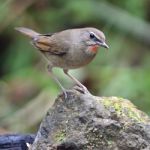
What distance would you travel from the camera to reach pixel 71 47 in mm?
6758

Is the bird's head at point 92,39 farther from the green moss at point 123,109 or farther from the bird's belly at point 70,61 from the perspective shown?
the green moss at point 123,109

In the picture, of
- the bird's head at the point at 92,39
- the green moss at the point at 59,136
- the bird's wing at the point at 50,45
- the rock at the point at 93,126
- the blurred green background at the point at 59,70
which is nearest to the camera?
the rock at the point at 93,126

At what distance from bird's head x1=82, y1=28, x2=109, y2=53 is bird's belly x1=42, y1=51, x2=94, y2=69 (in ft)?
0.36

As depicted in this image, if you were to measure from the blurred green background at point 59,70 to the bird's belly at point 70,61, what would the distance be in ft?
8.08

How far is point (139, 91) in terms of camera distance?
30.4ft

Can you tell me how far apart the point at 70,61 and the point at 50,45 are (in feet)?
1.03

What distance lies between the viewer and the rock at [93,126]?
5.30 m

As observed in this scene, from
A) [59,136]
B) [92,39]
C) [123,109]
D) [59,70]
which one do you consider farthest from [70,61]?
[59,70]

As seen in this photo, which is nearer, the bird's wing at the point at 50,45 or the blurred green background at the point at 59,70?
the bird's wing at the point at 50,45

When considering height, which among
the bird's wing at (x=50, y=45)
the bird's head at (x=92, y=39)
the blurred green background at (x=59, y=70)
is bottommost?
the blurred green background at (x=59, y=70)

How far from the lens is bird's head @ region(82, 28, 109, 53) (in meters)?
6.54

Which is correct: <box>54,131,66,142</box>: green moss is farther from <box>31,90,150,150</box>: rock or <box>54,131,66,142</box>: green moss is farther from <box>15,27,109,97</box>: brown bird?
<box>15,27,109,97</box>: brown bird

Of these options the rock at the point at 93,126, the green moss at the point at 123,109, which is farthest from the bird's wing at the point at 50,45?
the green moss at the point at 123,109

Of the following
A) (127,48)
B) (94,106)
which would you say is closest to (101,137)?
(94,106)
